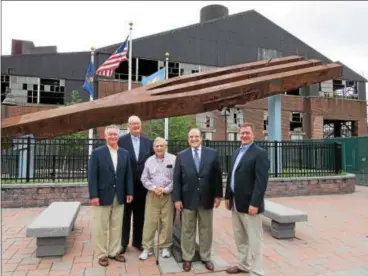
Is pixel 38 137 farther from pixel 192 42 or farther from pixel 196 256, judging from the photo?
pixel 192 42

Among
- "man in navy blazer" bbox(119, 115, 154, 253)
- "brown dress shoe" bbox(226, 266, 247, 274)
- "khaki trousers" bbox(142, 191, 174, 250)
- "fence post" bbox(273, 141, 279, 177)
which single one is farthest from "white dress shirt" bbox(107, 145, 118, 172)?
"fence post" bbox(273, 141, 279, 177)

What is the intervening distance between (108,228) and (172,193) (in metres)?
0.96

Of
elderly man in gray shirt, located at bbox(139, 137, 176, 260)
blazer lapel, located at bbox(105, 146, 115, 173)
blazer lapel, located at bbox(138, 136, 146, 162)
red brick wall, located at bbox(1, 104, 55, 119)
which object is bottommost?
elderly man in gray shirt, located at bbox(139, 137, 176, 260)

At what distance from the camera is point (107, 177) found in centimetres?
445

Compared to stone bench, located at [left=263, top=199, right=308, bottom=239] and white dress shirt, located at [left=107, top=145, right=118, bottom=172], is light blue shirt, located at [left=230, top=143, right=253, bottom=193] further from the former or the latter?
stone bench, located at [left=263, top=199, right=308, bottom=239]

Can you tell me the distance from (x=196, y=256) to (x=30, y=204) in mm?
5755

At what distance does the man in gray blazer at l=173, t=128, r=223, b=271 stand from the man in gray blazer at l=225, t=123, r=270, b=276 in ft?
0.73

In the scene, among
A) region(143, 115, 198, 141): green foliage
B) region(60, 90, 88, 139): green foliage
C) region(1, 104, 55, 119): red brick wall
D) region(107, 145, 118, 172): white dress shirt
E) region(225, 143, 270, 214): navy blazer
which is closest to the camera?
region(225, 143, 270, 214): navy blazer

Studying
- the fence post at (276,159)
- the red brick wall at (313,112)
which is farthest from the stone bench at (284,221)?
the red brick wall at (313,112)

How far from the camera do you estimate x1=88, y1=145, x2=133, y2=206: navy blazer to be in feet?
14.4

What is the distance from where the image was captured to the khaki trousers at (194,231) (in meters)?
4.28

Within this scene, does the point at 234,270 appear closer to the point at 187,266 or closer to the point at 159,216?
the point at 187,266

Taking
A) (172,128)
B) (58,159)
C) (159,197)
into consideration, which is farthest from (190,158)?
(172,128)

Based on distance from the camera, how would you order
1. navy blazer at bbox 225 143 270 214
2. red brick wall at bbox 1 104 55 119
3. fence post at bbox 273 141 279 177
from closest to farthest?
navy blazer at bbox 225 143 270 214
fence post at bbox 273 141 279 177
red brick wall at bbox 1 104 55 119
